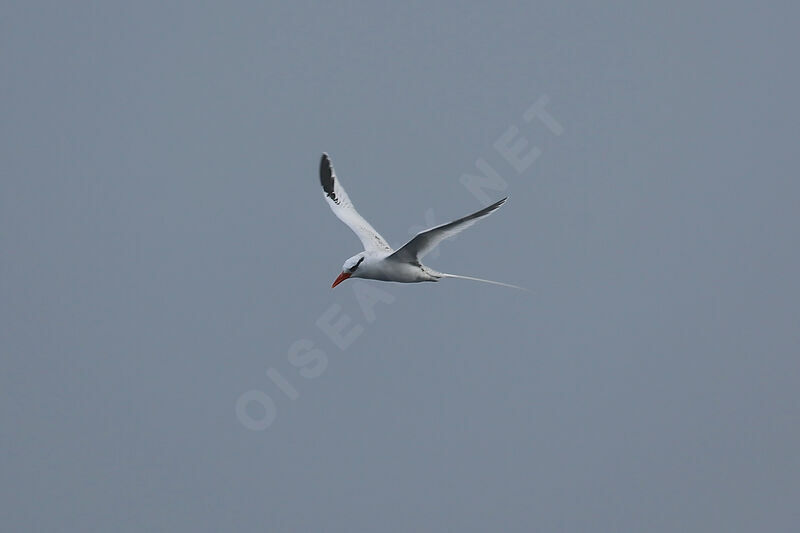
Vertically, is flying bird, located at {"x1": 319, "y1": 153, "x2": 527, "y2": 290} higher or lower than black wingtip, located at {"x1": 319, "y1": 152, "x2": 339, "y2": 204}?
lower

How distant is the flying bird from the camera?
1908 cm

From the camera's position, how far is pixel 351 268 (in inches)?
850

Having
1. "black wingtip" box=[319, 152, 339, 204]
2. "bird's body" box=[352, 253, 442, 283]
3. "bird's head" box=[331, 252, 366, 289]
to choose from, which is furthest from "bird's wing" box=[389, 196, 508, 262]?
"black wingtip" box=[319, 152, 339, 204]

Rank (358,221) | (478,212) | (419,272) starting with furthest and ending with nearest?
(358,221) → (419,272) → (478,212)

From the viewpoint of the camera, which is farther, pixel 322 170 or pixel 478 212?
pixel 322 170

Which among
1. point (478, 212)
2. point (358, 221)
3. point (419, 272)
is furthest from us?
point (358, 221)

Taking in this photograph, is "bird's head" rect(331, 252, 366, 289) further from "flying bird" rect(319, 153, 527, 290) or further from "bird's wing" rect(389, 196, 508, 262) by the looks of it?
"bird's wing" rect(389, 196, 508, 262)

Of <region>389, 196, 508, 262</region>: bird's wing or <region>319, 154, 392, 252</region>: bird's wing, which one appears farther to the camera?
<region>319, 154, 392, 252</region>: bird's wing

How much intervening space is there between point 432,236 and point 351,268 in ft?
8.44

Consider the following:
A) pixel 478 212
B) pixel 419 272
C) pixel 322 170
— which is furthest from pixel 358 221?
pixel 478 212

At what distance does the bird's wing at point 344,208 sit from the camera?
924 inches

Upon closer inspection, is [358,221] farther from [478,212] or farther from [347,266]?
[478,212]

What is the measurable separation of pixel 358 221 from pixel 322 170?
1811 mm

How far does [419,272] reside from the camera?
21125 mm
